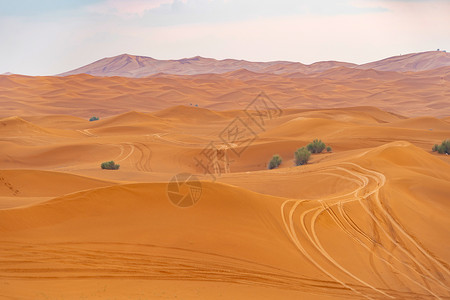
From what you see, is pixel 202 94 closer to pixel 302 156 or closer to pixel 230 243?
pixel 302 156

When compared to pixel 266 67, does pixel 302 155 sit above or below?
below

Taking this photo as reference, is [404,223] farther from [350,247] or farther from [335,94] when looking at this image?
[335,94]

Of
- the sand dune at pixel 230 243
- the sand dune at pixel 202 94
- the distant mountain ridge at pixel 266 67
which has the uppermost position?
the distant mountain ridge at pixel 266 67

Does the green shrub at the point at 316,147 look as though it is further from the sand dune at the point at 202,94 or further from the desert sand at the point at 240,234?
the sand dune at the point at 202,94

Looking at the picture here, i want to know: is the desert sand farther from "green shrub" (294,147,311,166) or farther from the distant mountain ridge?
the distant mountain ridge

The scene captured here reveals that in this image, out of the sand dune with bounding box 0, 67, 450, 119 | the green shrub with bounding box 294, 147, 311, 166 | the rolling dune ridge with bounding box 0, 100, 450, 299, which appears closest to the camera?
the rolling dune ridge with bounding box 0, 100, 450, 299

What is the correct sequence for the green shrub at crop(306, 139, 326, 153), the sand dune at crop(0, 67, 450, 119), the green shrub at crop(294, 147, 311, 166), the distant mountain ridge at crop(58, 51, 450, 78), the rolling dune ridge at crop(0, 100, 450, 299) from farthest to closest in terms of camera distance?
1. the distant mountain ridge at crop(58, 51, 450, 78)
2. the sand dune at crop(0, 67, 450, 119)
3. the green shrub at crop(306, 139, 326, 153)
4. the green shrub at crop(294, 147, 311, 166)
5. the rolling dune ridge at crop(0, 100, 450, 299)

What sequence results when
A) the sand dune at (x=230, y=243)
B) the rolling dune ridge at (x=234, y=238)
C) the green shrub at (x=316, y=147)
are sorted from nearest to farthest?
the rolling dune ridge at (x=234, y=238) → the sand dune at (x=230, y=243) → the green shrub at (x=316, y=147)

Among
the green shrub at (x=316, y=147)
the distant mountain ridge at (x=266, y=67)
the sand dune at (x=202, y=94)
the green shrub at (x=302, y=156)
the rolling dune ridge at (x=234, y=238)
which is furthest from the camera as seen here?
the distant mountain ridge at (x=266, y=67)

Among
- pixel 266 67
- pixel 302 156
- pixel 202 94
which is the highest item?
pixel 266 67

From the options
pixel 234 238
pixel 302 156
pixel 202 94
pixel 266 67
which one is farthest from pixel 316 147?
pixel 266 67

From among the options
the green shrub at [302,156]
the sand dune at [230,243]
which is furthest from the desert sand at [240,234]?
the green shrub at [302,156]

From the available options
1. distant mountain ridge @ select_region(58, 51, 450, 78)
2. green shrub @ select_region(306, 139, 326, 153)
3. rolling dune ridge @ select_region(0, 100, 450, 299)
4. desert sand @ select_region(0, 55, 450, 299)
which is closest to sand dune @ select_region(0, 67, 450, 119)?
green shrub @ select_region(306, 139, 326, 153)

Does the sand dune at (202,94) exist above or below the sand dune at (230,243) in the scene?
above
